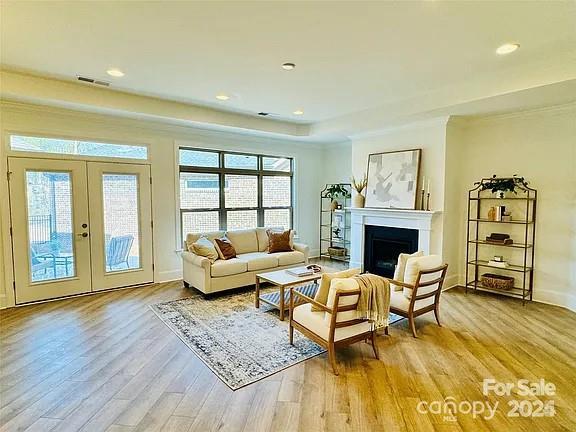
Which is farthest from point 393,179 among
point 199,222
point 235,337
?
point 235,337

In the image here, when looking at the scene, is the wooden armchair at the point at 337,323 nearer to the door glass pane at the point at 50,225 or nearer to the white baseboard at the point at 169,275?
the white baseboard at the point at 169,275

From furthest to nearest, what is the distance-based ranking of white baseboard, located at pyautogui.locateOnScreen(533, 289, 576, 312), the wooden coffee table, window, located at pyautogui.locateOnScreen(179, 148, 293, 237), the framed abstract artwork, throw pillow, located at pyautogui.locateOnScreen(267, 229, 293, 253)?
window, located at pyautogui.locateOnScreen(179, 148, 293, 237) → throw pillow, located at pyautogui.locateOnScreen(267, 229, 293, 253) → the framed abstract artwork → white baseboard, located at pyautogui.locateOnScreen(533, 289, 576, 312) → the wooden coffee table

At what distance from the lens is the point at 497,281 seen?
15.8ft

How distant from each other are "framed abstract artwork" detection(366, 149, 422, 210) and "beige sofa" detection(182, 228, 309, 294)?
169 cm

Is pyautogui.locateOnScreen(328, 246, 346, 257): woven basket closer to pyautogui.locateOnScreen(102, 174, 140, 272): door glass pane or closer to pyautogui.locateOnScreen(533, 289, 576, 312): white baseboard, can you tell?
pyautogui.locateOnScreen(533, 289, 576, 312): white baseboard

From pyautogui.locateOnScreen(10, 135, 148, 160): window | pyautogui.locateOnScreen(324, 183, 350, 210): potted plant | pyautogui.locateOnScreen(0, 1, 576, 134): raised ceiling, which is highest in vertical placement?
pyautogui.locateOnScreen(0, 1, 576, 134): raised ceiling

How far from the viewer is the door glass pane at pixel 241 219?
21.6 ft

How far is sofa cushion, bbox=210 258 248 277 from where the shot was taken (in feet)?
15.6

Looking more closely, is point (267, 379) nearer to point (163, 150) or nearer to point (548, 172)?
point (163, 150)

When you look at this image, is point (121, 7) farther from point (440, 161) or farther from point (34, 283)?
point (440, 161)

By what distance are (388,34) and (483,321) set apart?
139 inches

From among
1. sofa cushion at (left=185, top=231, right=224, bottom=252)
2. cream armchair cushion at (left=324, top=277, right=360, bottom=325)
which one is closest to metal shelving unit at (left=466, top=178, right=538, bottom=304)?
cream armchair cushion at (left=324, top=277, right=360, bottom=325)

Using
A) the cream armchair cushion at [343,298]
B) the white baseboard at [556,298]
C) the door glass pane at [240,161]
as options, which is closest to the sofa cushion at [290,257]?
the door glass pane at [240,161]

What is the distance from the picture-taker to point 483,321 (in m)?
3.99
